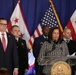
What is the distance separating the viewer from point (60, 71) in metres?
4.15

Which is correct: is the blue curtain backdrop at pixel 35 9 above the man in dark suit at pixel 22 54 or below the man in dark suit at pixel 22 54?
above

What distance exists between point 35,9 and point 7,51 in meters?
3.70

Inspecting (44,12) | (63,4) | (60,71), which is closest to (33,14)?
(44,12)

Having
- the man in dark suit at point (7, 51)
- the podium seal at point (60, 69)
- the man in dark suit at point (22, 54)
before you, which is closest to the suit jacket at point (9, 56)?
the man in dark suit at point (7, 51)

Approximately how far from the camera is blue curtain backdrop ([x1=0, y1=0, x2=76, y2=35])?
29.7 ft

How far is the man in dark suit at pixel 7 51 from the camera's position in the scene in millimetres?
5789

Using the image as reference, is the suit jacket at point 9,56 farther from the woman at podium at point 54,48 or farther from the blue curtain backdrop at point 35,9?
the blue curtain backdrop at point 35,9

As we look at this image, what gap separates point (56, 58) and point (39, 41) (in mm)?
2468

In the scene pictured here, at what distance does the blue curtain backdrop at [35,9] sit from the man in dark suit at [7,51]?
125 inches

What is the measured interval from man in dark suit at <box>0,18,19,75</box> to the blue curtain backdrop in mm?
3166

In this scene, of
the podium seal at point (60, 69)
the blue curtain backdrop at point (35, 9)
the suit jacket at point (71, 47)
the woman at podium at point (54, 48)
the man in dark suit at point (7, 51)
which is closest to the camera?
the podium seal at point (60, 69)

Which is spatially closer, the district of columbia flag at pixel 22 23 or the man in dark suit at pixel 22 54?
the man in dark suit at pixel 22 54

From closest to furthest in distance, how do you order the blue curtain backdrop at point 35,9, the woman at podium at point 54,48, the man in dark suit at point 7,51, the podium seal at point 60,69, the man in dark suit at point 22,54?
the podium seal at point 60,69
the woman at podium at point 54,48
the man in dark suit at point 7,51
the man in dark suit at point 22,54
the blue curtain backdrop at point 35,9

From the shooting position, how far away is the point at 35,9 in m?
9.32
